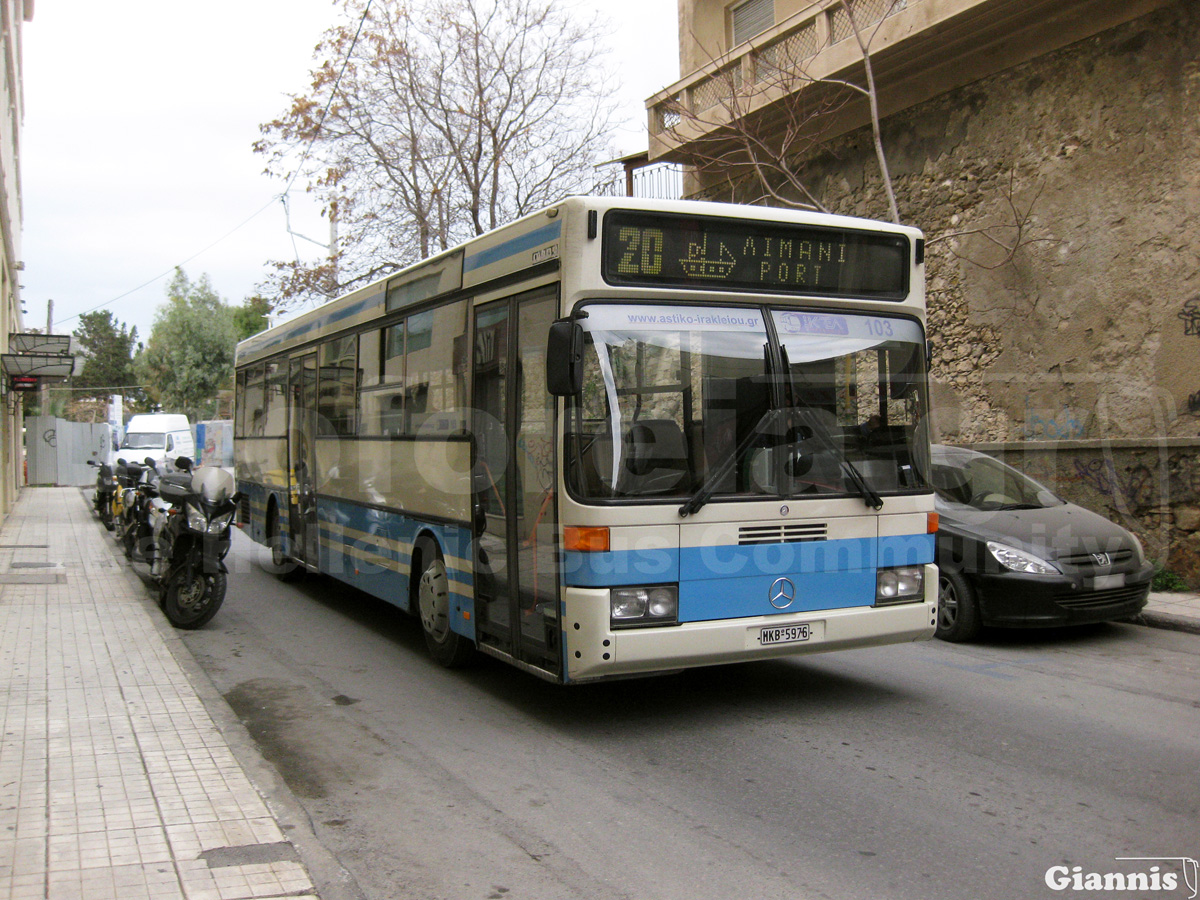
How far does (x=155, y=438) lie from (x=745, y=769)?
121 feet

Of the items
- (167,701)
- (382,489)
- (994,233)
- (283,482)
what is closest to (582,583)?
(167,701)

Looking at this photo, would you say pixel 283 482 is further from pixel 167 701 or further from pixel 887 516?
pixel 887 516

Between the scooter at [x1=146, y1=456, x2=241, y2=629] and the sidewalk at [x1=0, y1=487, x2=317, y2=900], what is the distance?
15.7 inches

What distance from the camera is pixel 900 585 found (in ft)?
21.6

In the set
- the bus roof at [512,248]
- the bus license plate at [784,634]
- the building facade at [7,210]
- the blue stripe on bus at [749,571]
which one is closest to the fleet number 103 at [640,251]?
the bus roof at [512,248]

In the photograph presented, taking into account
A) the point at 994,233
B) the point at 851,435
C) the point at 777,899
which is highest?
the point at 994,233

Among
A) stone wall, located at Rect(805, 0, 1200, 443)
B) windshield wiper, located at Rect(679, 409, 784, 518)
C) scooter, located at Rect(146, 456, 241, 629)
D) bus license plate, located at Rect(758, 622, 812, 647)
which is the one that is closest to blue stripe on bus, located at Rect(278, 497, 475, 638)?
scooter, located at Rect(146, 456, 241, 629)

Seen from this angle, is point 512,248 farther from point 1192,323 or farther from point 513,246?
Result: point 1192,323

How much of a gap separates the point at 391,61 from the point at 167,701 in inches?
760

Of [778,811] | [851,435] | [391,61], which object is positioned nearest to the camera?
[778,811]

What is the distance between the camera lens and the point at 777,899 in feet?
12.7

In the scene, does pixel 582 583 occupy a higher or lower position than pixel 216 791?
higher

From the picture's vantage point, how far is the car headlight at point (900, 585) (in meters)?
6.50

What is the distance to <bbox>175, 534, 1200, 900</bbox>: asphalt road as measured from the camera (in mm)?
→ 4176
